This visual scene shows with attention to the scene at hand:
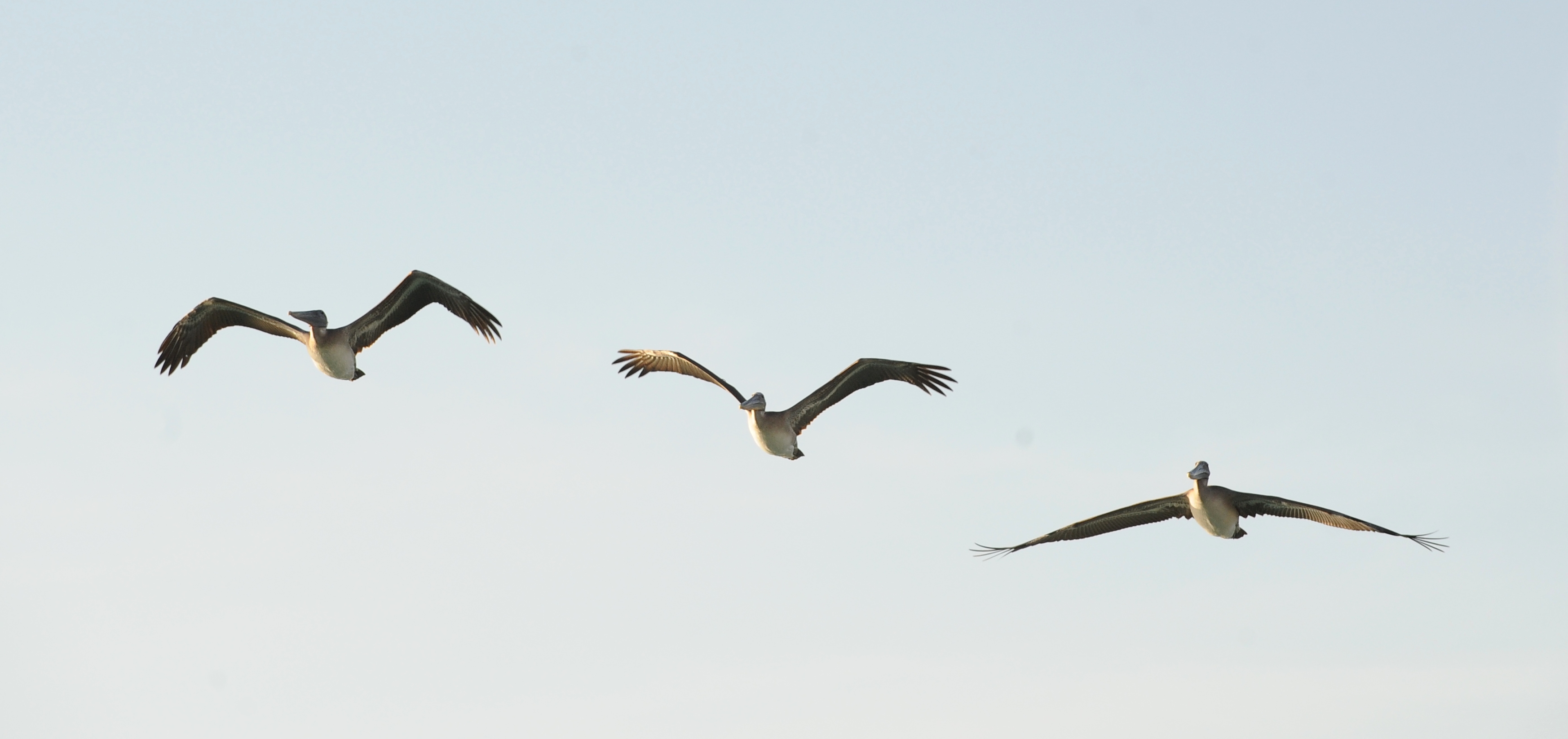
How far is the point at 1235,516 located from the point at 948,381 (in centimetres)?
542

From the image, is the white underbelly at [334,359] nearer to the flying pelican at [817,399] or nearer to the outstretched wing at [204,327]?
the outstretched wing at [204,327]

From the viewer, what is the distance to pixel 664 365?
92.4 feet

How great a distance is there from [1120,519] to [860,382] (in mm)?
5179

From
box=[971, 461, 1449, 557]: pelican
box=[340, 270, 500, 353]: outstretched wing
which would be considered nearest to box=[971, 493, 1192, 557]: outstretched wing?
box=[971, 461, 1449, 557]: pelican

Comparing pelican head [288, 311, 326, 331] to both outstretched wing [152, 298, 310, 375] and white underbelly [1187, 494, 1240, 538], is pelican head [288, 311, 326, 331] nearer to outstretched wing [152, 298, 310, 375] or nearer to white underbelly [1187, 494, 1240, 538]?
outstretched wing [152, 298, 310, 375]

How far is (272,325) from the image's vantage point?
25.3 m

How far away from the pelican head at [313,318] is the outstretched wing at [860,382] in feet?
26.4

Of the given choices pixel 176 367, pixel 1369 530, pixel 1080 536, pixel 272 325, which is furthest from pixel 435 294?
pixel 1369 530

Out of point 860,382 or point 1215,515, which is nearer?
point 1215,515

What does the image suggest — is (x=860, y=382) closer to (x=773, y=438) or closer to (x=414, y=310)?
(x=773, y=438)

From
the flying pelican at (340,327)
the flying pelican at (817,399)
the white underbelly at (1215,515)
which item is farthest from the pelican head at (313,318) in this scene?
the white underbelly at (1215,515)

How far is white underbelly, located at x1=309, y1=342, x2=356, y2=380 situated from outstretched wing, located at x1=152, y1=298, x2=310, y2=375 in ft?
1.45

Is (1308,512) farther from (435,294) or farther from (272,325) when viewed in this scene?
(272,325)

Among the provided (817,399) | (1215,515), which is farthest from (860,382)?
(1215,515)
